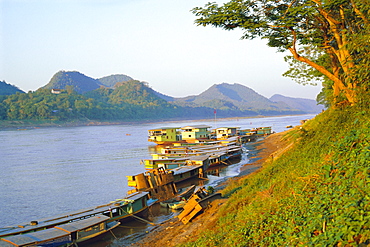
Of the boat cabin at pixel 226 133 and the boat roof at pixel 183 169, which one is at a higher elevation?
the boat cabin at pixel 226 133

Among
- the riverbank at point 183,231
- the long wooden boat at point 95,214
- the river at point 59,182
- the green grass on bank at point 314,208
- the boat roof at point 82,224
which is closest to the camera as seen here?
the green grass on bank at point 314,208

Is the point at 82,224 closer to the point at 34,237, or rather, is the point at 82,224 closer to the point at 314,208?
the point at 34,237

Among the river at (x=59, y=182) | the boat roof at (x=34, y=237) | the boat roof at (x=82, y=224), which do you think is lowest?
the river at (x=59, y=182)

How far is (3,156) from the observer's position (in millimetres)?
64062

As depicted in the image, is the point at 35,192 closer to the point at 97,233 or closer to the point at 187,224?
the point at 97,233

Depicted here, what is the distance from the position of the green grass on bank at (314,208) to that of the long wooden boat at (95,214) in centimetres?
928

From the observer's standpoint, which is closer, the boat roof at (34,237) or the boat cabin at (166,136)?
the boat roof at (34,237)

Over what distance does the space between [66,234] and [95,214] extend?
3551 mm

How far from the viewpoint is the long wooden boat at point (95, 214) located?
17.7 m

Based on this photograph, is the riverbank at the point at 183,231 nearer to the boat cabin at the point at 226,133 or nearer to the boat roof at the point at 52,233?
the boat roof at the point at 52,233

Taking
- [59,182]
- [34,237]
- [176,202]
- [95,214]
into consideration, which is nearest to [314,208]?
[34,237]

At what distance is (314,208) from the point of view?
8.77m

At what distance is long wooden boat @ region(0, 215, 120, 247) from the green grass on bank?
7.88 metres

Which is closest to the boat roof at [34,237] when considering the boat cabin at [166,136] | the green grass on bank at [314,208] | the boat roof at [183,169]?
the green grass on bank at [314,208]
